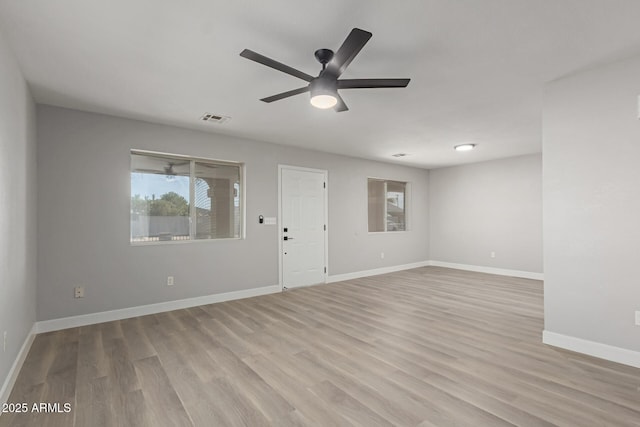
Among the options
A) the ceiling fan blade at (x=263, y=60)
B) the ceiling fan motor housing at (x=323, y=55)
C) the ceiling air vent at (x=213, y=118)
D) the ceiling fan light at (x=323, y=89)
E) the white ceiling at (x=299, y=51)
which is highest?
the white ceiling at (x=299, y=51)

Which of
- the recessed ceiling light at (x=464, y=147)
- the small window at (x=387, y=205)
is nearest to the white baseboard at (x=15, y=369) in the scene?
the small window at (x=387, y=205)

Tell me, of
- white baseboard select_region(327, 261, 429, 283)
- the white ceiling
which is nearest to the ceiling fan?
the white ceiling

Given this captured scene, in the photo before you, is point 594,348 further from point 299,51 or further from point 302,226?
point 302,226

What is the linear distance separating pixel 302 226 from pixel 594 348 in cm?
412

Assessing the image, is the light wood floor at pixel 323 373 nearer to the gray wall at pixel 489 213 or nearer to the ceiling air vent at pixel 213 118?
the ceiling air vent at pixel 213 118

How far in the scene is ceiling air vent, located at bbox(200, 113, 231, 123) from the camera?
3887mm

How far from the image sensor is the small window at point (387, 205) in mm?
7156

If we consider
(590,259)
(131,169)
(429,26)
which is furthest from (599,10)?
(131,169)

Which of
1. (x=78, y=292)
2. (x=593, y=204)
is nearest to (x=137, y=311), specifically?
(x=78, y=292)

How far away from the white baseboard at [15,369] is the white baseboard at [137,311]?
203 mm

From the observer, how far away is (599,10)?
6.41 feet

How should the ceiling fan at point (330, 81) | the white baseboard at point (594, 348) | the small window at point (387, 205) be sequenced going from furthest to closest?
the small window at point (387, 205) → the white baseboard at point (594, 348) → the ceiling fan at point (330, 81)

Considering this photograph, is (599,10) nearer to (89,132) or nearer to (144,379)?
(144,379)

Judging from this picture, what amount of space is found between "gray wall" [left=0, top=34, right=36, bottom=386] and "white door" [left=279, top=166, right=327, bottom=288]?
3172 millimetres
